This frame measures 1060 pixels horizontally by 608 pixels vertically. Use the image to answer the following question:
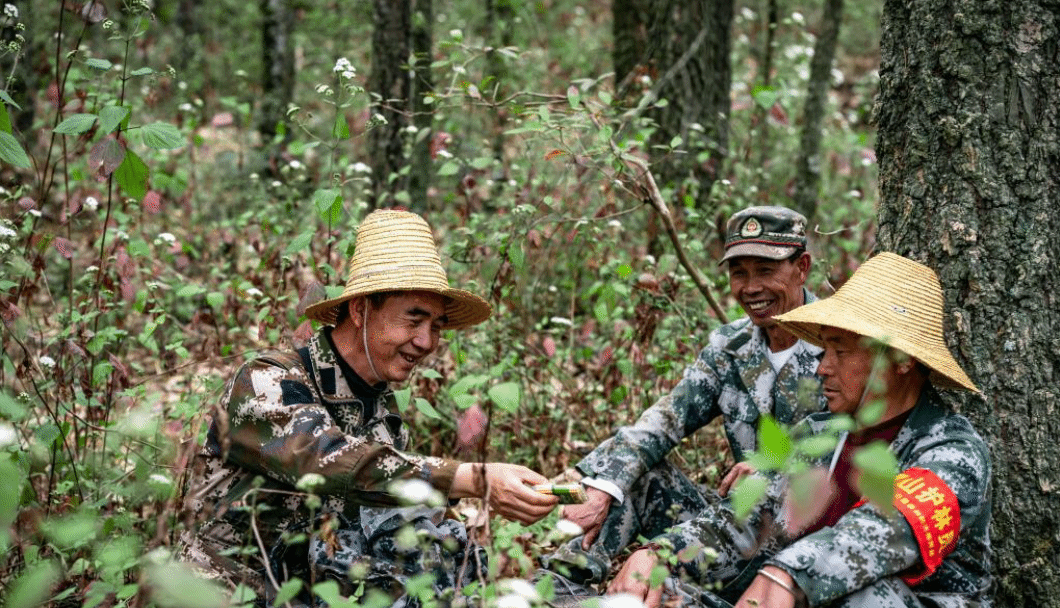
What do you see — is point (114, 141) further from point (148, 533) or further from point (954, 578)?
point (954, 578)

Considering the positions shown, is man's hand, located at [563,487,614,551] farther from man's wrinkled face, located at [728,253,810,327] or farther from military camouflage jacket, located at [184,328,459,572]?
man's wrinkled face, located at [728,253,810,327]

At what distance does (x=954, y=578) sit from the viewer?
3.06m

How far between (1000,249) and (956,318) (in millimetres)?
299

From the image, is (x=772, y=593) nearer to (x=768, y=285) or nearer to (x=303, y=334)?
(x=768, y=285)

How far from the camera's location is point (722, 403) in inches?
168

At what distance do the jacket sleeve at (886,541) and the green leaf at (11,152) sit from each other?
8.63 ft

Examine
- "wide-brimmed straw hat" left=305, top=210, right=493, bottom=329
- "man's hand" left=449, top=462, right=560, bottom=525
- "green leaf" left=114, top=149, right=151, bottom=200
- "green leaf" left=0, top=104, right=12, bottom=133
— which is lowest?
"man's hand" left=449, top=462, right=560, bottom=525

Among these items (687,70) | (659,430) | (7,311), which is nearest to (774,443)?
(659,430)

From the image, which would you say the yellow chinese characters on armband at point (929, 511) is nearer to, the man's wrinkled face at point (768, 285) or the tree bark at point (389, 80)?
the man's wrinkled face at point (768, 285)

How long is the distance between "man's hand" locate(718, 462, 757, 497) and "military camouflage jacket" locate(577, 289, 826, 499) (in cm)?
19

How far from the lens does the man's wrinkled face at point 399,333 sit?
3457mm

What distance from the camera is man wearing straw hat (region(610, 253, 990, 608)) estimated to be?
9.24 ft

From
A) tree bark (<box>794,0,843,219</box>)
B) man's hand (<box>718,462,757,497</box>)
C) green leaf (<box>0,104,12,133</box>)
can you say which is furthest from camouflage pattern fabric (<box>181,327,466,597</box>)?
tree bark (<box>794,0,843,219</box>)

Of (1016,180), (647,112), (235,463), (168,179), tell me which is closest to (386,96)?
(168,179)
